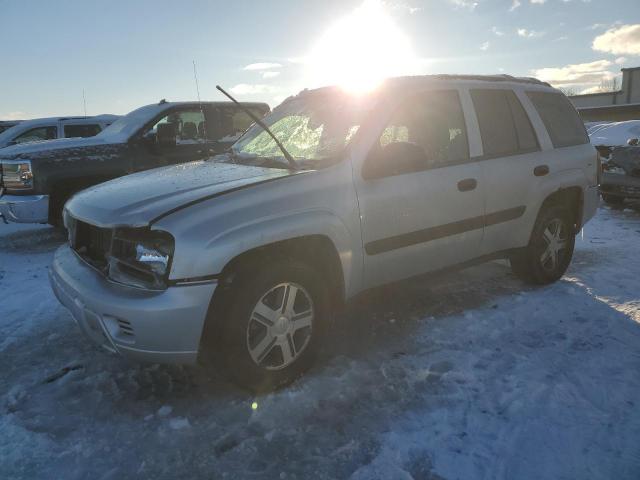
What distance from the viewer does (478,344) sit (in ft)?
11.5

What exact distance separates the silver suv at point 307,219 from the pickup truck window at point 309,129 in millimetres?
14

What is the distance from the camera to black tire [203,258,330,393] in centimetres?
262

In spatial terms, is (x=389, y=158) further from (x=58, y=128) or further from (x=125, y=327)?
(x=58, y=128)

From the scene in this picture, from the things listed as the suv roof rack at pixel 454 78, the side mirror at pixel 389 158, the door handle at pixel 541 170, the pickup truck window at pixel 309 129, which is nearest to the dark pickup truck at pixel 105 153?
the pickup truck window at pixel 309 129

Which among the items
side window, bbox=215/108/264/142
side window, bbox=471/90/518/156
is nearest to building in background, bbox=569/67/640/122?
side window, bbox=215/108/264/142

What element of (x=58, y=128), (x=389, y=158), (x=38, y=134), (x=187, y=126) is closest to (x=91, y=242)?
(x=389, y=158)

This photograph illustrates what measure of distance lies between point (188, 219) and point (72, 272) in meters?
0.99

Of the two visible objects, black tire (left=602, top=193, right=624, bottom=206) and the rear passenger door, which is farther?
black tire (left=602, top=193, right=624, bottom=206)

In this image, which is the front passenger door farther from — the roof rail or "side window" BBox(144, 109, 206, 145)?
"side window" BBox(144, 109, 206, 145)

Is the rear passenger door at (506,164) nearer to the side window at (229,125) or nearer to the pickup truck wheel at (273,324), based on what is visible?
the pickup truck wheel at (273,324)

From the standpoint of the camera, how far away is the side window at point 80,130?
10734 millimetres

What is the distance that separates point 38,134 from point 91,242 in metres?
9.50

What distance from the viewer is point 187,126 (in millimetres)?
7281

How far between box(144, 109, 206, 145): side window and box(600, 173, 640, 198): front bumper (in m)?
6.64
